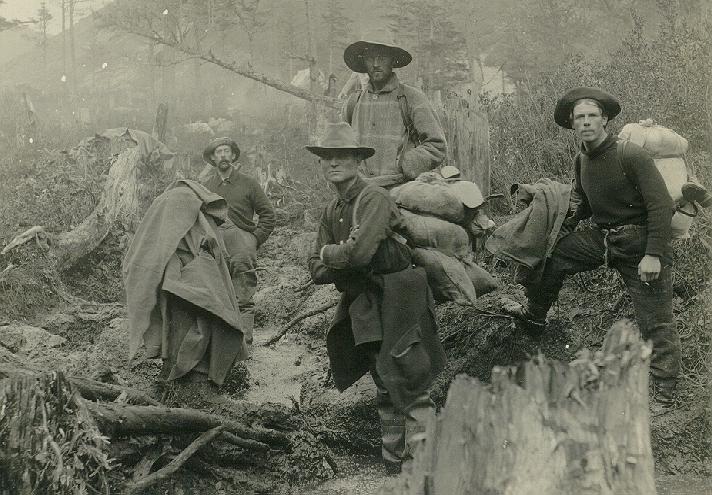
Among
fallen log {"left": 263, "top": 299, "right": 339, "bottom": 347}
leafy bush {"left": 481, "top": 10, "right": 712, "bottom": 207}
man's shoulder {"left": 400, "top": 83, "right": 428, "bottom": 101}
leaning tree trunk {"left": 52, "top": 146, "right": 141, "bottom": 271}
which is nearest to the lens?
man's shoulder {"left": 400, "top": 83, "right": 428, "bottom": 101}

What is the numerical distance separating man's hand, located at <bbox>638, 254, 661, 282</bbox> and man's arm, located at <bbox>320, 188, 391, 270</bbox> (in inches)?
66.5

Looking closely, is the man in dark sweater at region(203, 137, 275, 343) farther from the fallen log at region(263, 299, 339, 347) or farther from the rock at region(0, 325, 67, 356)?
the rock at region(0, 325, 67, 356)

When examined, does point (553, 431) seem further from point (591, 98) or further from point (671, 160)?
point (671, 160)

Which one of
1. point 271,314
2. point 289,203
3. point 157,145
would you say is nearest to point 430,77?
point 289,203

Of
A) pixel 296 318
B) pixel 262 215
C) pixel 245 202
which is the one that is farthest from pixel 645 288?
pixel 245 202

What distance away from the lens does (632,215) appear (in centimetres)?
462

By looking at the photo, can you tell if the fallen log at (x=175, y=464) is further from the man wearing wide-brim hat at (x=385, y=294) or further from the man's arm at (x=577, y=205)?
the man's arm at (x=577, y=205)

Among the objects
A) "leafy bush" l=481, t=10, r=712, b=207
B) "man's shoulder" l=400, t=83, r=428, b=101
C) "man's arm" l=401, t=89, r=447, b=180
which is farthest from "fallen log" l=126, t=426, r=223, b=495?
"leafy bush" l=481, t=10, r=712, b=207

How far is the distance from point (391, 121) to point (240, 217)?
105 inches

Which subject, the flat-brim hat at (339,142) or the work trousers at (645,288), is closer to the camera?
the flat-brim hat at (339,142)

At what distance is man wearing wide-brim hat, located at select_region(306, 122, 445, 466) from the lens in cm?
436

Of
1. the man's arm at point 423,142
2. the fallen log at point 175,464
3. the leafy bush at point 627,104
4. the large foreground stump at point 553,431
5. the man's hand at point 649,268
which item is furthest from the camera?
the leafy bush at point 627,104

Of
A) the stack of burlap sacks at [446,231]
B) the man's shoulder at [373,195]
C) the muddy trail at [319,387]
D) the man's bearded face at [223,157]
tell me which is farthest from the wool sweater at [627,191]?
the man's bearded face at [223,157]

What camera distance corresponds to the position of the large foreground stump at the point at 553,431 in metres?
1.94
